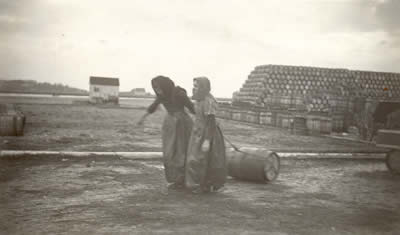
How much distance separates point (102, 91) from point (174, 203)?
56.4 m

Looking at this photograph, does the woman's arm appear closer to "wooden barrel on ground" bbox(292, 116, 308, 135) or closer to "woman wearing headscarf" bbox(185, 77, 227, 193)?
"woman wearing headscarf" bbox(185, 77, 227, 193)

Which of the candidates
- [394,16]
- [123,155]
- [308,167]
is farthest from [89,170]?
[394,16]

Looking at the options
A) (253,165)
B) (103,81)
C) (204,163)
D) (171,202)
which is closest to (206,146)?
(204,163)

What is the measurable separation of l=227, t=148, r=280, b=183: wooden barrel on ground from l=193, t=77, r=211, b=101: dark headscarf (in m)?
1.75

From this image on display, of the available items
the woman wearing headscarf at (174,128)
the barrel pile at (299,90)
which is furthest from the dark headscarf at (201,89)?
the barrel pile at (299,90)

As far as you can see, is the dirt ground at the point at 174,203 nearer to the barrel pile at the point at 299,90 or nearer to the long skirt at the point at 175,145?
the long skirt at the point at 175,145

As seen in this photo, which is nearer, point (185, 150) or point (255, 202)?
point (255, 202)

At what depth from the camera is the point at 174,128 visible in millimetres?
7125

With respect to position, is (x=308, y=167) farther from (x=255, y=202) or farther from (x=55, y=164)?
(x=55, y=164)

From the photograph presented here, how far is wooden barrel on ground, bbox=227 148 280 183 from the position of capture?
25.6 ft

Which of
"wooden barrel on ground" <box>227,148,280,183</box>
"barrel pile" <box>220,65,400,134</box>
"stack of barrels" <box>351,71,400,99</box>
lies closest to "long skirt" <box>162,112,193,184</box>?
"wooden barrel on ground" <box>227,148,280,183</box>

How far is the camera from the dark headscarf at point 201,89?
688 centimetres

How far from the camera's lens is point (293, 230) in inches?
191

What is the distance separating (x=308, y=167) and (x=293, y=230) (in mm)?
5650
